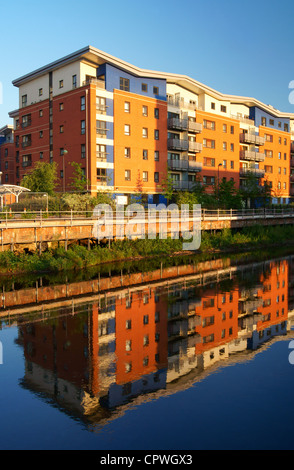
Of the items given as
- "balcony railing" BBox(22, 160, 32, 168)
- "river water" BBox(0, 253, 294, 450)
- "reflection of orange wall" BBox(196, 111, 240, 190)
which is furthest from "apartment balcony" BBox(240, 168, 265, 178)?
"river water" BBox(0, 253, 294, 450)

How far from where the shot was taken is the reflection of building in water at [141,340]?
9484 mm

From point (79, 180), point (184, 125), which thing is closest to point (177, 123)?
point (184, 125)

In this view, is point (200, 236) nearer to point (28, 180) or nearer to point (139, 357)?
point (28, 180)

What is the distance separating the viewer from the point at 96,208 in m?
32.0

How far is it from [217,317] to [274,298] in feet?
15.6

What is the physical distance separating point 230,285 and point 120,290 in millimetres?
5874

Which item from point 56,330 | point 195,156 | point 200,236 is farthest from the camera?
point 195,156

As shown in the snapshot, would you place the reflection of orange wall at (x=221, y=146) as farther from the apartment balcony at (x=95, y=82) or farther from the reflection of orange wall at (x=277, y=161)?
the apartment balcony at (x=95, y=82)

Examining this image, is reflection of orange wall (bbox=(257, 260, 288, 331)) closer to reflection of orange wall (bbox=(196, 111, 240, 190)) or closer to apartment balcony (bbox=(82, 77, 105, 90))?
apartment balcony (bbox=(82, 77, 105, 90))

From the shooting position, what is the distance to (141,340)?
510 inches

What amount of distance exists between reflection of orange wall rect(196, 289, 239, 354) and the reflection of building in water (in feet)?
0.10

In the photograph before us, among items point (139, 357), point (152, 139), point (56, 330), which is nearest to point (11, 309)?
point (56, 330)
